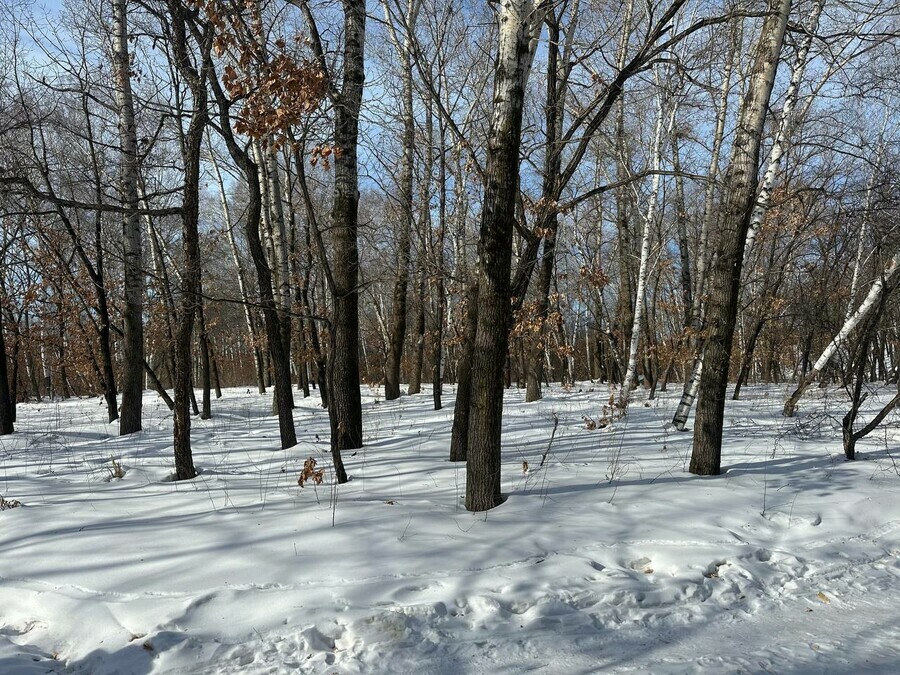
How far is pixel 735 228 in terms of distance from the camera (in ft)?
17.5

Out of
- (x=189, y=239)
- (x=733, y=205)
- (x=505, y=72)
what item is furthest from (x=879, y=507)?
(x=189, y=239)

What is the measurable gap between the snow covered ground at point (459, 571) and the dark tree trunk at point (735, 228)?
83 cm

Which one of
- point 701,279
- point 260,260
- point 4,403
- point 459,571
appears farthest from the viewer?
point 701,279

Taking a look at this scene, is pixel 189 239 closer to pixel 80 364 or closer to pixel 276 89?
pixel 276 89

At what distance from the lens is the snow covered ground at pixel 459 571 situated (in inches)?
112

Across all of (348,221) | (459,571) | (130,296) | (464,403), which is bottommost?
(459,571)

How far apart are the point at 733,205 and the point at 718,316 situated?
3.59 ft

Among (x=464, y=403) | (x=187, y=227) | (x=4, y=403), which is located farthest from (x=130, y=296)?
(x=464, y=403)

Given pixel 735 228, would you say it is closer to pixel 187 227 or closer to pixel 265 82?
pixel 265 82

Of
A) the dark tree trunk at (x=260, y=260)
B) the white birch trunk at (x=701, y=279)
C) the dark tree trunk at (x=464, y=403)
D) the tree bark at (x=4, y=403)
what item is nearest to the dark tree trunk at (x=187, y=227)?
the dark tree trunk at (x=260, y=260)

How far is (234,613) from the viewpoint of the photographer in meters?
3.04

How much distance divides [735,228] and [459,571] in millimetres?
4162

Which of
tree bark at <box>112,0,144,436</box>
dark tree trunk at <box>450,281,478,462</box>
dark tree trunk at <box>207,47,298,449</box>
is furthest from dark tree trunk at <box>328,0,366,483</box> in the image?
tree bark at <box>112,0,144,436</box>

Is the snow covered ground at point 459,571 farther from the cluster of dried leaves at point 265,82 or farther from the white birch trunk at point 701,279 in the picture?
the cluster of dried leaves at point 265,82
